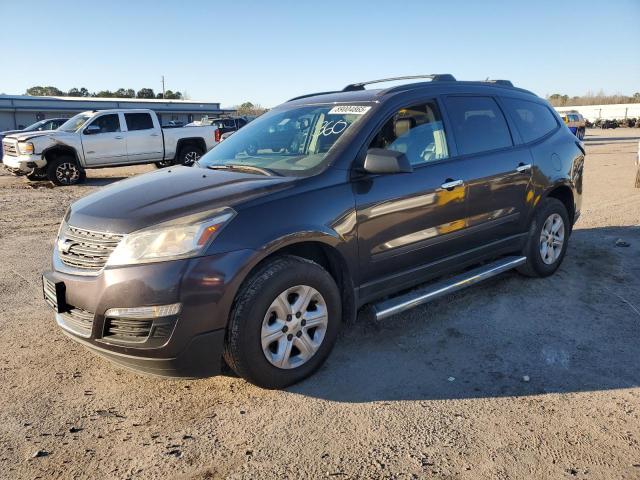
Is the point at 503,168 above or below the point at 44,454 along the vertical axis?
above

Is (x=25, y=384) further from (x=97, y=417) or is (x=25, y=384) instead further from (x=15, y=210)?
(x=15, y=210)

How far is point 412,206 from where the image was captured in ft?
12.5

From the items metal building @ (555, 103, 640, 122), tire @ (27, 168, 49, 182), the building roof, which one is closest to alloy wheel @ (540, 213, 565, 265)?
tire @ (27, 168, 49, 182)

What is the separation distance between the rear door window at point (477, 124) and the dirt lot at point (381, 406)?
140cm

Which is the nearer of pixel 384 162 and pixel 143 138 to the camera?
pixel 384 162

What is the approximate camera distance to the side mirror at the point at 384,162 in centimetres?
341

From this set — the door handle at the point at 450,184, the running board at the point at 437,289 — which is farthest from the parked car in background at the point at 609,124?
the door handle at the point at 450,184

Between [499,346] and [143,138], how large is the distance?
13936mm

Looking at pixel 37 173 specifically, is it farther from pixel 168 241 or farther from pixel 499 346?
pixel 499 346

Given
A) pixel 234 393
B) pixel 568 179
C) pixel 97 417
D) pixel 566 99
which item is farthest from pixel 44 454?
pixel 566 99

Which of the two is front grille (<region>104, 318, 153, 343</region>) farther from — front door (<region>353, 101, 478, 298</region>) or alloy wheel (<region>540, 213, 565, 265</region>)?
alloy wheel (<region>540, 213, 565, 265</region>)

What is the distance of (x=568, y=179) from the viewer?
211 inches

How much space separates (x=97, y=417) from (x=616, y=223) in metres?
7.57

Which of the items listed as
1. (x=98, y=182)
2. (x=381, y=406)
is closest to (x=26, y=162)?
(x=98, y=182)
